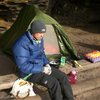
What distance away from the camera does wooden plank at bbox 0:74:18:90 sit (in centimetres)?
592

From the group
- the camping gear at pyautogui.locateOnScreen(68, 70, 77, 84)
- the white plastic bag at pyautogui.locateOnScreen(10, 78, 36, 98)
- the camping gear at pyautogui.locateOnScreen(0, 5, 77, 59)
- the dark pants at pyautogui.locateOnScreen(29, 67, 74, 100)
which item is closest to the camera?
the dark pants at pyautogui.locateOnScreen(29, 67, 74, 100)

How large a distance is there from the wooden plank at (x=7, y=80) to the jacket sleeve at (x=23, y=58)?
16.4 inches

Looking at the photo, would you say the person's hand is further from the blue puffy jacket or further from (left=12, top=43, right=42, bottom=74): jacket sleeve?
(left=12, top=43, right=42, bottom=74): jacket sleeve

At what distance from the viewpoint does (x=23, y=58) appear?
561cm

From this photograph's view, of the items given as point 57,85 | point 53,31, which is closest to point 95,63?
point 53,31

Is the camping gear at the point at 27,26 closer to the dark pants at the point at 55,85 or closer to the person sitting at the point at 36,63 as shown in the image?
the person sitting at the point at 36,63

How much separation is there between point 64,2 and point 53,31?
5.28m

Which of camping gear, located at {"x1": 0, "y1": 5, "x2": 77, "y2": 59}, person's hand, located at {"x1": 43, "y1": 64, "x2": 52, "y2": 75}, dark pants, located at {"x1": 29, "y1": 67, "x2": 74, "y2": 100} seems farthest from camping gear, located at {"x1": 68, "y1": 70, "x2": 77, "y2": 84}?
camping gear, located at {"x1": 0, "y1": 5, "x2": 77, "y2": 59}

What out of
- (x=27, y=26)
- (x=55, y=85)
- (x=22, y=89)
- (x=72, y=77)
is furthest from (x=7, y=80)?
(x=27, y=26)

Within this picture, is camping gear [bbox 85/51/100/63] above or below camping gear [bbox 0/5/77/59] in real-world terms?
below

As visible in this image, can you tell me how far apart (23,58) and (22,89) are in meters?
0.51

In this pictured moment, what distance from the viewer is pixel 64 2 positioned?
41.7 feet

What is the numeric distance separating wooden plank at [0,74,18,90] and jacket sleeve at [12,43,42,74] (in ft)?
1.36

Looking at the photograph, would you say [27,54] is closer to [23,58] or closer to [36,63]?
[23,58]
